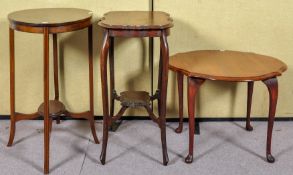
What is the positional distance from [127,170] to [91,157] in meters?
0.26

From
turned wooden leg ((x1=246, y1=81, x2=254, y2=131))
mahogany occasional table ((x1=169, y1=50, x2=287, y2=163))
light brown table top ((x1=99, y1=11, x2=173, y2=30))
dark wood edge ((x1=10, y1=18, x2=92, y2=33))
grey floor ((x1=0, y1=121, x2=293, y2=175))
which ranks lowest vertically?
grey floor ((x1=0, y1=121, x2=293, y2=175))

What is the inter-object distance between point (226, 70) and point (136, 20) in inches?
21.2

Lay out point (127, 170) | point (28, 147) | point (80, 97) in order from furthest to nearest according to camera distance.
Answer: point (80, 97) < point (28, 147) < point (127, 170)

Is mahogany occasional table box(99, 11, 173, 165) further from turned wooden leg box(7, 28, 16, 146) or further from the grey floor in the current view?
turned wooden leg box(7, 28, 16, 146)

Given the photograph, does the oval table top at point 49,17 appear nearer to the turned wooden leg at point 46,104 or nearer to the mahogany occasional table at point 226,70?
the turned wooden leg at point 46,104

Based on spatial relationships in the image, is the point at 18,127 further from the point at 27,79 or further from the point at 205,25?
the point at 205,25


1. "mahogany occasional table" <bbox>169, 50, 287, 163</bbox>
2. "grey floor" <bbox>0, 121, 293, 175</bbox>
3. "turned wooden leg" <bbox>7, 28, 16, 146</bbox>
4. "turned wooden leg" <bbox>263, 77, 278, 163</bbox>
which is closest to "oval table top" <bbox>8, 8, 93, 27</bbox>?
"turned wooden leg" <bbox>7, 28, 16, 146</bbox>

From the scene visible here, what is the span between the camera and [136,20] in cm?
235

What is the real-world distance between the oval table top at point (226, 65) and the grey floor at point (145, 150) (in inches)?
19.7

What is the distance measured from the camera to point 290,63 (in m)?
2.92

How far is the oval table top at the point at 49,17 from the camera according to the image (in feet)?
7.22

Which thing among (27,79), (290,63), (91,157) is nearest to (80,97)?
(27,79)

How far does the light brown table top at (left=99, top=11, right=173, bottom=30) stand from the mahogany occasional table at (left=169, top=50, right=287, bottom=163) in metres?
0.27

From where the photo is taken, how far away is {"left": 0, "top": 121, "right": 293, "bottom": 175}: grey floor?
7.89 feet
